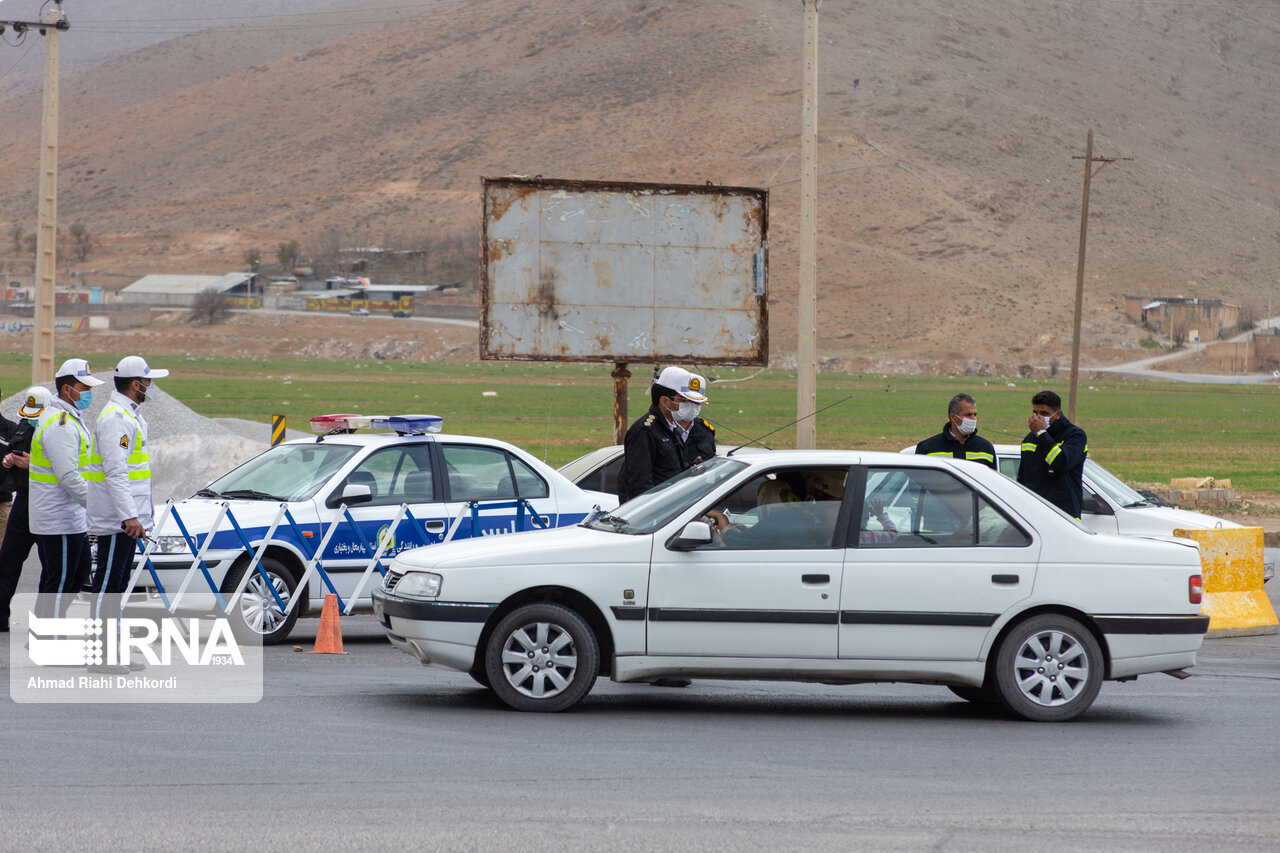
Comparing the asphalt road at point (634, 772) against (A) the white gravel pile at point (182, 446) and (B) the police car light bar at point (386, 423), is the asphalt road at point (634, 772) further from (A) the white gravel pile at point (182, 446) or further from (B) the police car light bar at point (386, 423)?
(A) the white gravel pile at point (182, 446)

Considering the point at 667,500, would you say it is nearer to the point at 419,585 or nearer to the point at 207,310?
the point at 419,585

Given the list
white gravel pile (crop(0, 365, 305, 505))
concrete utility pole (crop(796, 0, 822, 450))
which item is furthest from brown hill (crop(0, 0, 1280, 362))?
concrete utility pole (crop(796, 0, 822, 450))

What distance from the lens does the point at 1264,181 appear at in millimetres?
152000

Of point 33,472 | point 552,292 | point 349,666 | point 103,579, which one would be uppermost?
point 552,292

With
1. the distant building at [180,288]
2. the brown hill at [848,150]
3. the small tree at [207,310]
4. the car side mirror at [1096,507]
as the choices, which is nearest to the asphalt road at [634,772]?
the car side mirror at [1096,507]

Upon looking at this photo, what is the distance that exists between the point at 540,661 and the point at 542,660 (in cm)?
1

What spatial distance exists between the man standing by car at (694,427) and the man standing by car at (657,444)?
2 cm

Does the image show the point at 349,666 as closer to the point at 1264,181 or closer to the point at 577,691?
the point at 577,691

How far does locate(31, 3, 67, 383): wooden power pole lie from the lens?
2200 cm

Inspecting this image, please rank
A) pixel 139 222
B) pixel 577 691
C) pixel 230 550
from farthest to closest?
pixel 139 222 < pixel 230 550 < pixel 577 691

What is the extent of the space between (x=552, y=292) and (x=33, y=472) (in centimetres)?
899

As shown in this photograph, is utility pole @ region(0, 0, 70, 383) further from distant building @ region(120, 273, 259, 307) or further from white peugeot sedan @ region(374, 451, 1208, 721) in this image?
distant building @ region(120, 273, 259, 307)

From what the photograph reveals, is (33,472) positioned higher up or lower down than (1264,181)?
lower down

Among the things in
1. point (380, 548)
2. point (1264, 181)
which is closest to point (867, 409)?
point (380, 548)
